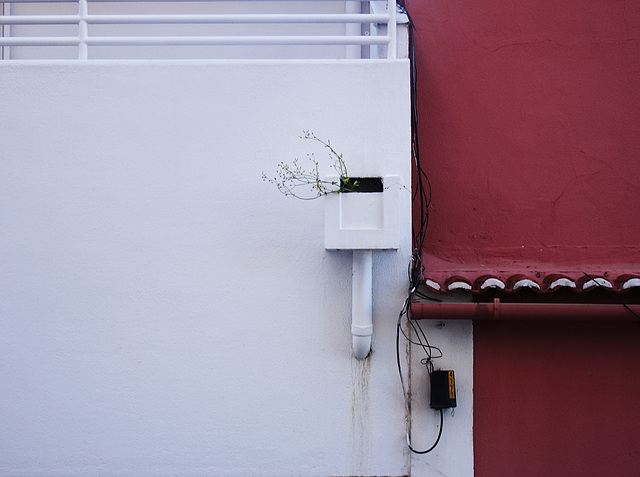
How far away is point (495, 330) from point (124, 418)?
264cm

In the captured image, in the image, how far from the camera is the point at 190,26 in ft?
14.2

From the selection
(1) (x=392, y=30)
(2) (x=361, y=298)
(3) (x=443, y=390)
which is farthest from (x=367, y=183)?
(3) (x=443, y=390)

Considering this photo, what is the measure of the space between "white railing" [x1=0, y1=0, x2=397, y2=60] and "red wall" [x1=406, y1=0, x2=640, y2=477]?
1.50 feet

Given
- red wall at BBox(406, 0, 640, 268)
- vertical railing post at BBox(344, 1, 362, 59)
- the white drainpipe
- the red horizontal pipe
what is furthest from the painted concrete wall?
vertical railing post at BBox(344, 1, 362, 59)

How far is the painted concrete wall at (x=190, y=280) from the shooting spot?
3.46 metres

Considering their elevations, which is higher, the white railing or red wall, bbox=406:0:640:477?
the white railing

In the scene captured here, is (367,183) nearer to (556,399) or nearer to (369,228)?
(369,228)

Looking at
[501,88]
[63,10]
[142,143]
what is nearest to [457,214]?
[501,88]

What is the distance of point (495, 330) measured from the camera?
3521 millimetres

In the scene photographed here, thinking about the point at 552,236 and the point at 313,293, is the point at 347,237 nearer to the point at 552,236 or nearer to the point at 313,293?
the point at 313,293

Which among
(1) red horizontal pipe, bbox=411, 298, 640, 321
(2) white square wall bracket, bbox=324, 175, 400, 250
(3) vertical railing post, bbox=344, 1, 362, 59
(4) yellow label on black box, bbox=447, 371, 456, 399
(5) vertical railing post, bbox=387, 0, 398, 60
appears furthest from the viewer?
(3) vertical railing post, bbox=344, 1, 362, 59

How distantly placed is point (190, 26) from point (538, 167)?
3072mm

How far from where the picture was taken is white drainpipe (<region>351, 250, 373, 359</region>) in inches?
131

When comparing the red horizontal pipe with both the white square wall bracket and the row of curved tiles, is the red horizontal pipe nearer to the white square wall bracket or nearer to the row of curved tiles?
the row of curved tiles
